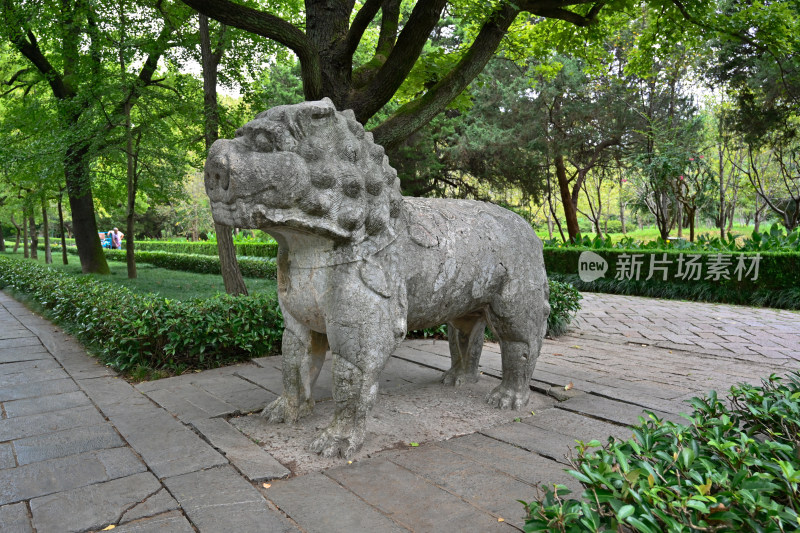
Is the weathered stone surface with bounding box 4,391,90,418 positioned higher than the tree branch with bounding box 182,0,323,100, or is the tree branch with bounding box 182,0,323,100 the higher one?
the tree branch with bounding box 182,0,323,100

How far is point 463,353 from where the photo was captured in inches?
167

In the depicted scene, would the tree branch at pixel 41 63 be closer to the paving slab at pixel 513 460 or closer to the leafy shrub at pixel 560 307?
the leafy shrub at pixel 560 307

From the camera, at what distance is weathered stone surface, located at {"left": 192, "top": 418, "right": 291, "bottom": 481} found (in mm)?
2637

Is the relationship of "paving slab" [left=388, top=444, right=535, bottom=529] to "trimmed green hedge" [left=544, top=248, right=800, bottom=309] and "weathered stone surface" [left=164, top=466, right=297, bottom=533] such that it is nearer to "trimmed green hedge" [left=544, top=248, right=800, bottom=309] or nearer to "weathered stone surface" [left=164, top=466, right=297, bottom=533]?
"weathered stone surface" [left=164, top=466, right=297, bottom=533]

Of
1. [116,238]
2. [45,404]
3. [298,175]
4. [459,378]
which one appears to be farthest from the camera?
[116,238]

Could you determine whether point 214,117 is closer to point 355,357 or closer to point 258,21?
point 258,21

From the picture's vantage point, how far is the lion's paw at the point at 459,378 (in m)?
4.21

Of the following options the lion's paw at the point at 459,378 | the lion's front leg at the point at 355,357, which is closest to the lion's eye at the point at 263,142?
the lion's front leg at the point at 355,357

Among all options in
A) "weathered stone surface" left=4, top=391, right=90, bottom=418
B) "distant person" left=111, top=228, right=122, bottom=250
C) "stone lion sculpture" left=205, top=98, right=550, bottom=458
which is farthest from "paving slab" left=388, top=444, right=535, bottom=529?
"distant person" left=111, top=228, right=122, bottom=250

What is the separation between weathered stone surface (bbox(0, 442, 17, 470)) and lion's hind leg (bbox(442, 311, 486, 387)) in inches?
110

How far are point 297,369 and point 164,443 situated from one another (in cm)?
83

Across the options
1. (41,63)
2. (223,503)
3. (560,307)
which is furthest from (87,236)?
(223,503)

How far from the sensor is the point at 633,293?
11.2 m

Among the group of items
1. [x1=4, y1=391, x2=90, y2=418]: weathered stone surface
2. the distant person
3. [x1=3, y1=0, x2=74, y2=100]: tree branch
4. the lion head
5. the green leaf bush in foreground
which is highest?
[x1=3, y1=0, x2=74, y2=100]: tree branch
